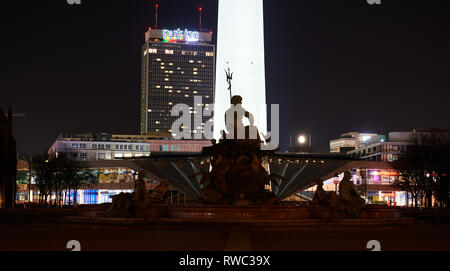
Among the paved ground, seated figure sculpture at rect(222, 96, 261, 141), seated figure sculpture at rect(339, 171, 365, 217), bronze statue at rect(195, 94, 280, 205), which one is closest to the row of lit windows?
seated figure sculpture at rect(222, 96, 261, 141)

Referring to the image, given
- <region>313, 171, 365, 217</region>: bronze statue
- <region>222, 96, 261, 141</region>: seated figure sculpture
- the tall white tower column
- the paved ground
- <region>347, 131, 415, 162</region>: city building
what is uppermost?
the tall white tower column

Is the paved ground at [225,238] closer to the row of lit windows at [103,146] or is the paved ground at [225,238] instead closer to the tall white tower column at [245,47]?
the tall white tower column at [245,47]

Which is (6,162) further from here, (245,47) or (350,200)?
(245,47)

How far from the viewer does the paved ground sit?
17.1m

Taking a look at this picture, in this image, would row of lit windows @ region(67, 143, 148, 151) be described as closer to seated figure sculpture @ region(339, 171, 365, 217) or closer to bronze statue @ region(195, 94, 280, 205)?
bronze statue @ region(195, 94, 280, 205)

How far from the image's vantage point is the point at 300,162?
9106 centimetres


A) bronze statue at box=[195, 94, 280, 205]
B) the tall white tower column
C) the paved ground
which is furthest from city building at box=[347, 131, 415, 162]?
the paved ground

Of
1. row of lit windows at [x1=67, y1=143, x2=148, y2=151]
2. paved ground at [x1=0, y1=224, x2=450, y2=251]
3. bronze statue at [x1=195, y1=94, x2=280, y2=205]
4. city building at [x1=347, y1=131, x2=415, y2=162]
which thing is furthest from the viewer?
row of lit windows at [x1=67, y1=143, x2=148, y2=151]

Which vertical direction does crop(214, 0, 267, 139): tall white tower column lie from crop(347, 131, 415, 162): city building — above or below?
above

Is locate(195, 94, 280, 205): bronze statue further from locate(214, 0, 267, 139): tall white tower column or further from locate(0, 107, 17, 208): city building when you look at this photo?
locate(214, 0, 267, 139): tall white tower column

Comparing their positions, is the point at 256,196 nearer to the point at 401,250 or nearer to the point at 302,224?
the point at 302,224

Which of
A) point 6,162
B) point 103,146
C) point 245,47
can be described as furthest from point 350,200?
point 103,146

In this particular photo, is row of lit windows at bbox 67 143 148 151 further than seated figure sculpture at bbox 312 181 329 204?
Yes

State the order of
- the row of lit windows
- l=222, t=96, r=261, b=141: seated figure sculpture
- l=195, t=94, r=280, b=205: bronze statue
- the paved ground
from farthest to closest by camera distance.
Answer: the row of lit windows
l=222, t=96, r=261, b=141: seated figure sculpture
l=195, t=94, r=280, b=205: bronze statue
the paved ground
